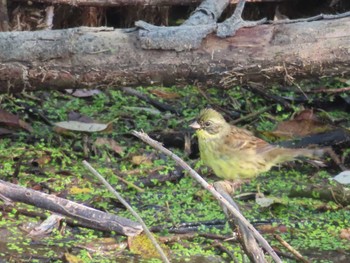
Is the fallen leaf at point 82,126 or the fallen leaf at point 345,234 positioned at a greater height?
the fallen leaf at point 82,126

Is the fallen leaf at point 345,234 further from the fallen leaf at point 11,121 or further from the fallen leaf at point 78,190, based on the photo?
the fallen leaf at point 11,121

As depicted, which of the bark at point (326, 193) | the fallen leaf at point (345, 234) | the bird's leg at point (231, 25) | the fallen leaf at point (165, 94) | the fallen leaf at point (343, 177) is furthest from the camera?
the fallen leaf at point (165, 94)

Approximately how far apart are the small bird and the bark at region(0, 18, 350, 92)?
0.35 m

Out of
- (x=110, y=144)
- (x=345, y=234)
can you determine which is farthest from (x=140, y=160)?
(x=345, y=234)

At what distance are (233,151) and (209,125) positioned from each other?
267 millimetres

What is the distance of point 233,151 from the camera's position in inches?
242

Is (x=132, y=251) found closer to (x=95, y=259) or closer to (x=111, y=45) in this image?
(x=95, y=259)

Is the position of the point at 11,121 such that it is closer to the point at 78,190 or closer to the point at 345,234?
the point at 78,190

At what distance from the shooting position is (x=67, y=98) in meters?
8.29

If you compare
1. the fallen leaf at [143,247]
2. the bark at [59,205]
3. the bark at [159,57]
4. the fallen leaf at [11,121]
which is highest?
the bark at [159,57]

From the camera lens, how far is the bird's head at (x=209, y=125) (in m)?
6.27

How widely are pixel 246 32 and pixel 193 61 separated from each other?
39cm

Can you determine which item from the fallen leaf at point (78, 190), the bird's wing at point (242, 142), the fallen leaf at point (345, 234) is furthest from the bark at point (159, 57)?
the fallen leaf at point (345, 234)

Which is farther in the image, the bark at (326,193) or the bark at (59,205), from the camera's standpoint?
the bark at (326,193)
